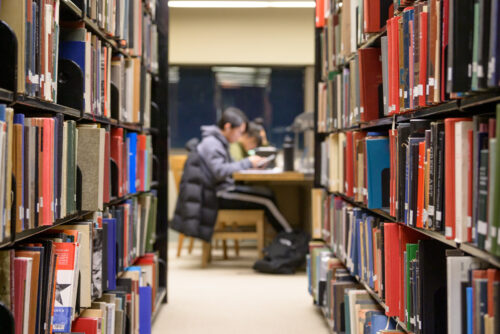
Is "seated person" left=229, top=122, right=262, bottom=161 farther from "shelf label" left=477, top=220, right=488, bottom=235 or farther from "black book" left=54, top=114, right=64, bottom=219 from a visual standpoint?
"shelf label" left=477, top=220, right=488, bottom=235

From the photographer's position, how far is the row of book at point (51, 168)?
5.03 feet

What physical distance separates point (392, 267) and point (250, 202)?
3.40 metres

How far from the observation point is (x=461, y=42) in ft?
4.67

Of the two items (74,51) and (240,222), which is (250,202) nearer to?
(240,222)

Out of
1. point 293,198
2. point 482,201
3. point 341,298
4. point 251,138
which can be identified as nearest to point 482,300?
point 482,201

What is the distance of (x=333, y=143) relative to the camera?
3477 mm

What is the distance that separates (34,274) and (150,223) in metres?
2.04

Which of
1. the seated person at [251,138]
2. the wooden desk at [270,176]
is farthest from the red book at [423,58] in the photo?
the seated person at [251,138]

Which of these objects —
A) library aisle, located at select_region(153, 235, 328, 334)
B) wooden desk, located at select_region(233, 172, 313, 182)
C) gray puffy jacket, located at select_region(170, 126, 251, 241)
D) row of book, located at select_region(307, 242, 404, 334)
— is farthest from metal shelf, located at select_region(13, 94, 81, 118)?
wooden desk, located at select_region(233, 172, 313, 182)

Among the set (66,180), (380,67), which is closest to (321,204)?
(380,67)

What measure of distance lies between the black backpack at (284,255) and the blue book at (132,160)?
2.16 m

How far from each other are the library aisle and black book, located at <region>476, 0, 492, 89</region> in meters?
2.37

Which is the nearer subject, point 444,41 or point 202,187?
point 444,41

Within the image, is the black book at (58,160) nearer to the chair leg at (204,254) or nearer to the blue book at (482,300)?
the blue book at (482,300)
